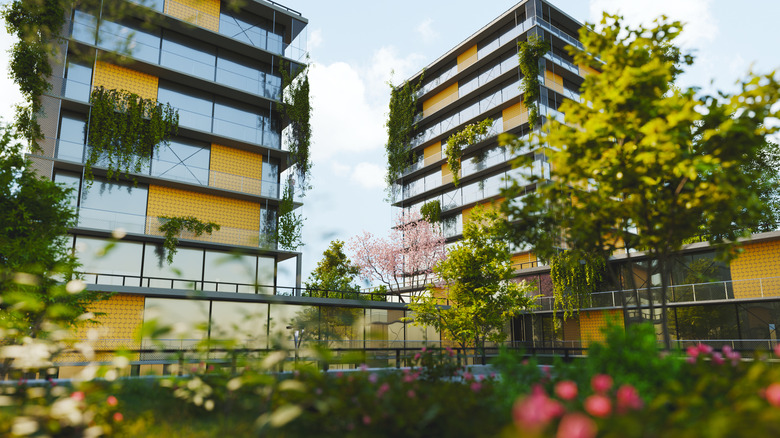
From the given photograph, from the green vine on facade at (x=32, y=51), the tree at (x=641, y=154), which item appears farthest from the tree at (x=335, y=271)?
the tree at (x=641, y=154)

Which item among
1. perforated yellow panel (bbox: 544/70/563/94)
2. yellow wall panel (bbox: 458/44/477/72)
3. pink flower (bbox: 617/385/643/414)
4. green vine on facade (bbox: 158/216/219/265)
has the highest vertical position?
yellow wall panel (bbox: 458/44/477/72)

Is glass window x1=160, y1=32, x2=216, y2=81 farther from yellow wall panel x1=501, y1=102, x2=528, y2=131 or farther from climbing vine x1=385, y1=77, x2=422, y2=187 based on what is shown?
yellow wall panel x1=501, y1=102, x2=528, y2=131

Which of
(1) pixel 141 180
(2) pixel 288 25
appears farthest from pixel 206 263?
(2) pixel 288 25

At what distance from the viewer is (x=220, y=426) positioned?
515cm

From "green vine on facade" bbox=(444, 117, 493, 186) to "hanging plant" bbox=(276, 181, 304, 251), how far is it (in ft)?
52.8

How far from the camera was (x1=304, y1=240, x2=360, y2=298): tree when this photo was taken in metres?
41.2

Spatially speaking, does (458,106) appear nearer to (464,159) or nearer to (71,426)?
(464,159)

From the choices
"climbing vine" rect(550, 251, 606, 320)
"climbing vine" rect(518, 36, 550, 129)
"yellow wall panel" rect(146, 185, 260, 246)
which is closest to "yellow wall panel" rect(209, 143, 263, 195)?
"yellow wall panel" rect(146, 185, 260, 246)

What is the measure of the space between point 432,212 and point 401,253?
445cm

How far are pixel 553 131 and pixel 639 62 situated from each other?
2.07 metres

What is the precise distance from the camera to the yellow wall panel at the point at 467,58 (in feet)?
135

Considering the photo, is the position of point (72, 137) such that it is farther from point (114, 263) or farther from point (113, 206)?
point (114, 263)

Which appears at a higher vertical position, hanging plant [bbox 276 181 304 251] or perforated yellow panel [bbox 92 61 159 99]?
perforated yellow panel [bbox 92 61 159 99]

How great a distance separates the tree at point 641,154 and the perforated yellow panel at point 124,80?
22.9 meters
